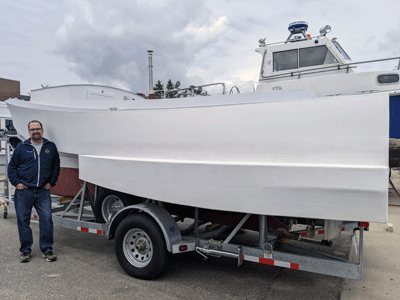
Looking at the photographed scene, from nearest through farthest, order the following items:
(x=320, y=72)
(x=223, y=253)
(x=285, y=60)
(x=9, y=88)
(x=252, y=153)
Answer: (x=252, y=153)
(x=223, y=253)
(x=320, y=72)
(x=285, y=60)
(x=9, y=88)

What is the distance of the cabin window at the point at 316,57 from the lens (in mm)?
6164

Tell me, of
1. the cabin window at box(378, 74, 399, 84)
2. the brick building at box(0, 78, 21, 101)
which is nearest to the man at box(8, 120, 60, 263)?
the cabin window at box(378, 74, 399, 84)

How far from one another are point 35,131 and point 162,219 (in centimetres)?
201

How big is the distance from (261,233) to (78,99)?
322cm

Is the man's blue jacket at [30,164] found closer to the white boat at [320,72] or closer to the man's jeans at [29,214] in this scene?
the man's jeans at [29,214]

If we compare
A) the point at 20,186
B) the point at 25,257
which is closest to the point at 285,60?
the point at 20,186

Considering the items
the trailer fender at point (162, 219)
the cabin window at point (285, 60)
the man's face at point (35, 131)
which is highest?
the cabin window at point (285, 60)

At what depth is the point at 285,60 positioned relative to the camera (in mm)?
6391

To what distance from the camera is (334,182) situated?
2541 mm

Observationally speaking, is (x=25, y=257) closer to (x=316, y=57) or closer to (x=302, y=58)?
(x=302, y=58)

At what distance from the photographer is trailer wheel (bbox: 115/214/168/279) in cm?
343

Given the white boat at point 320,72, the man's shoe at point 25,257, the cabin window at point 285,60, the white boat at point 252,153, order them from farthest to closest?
the cabin window at point 285,60
the white boat at point 320,72
the man's shoe at point 25,257
the white boat at point 252,153

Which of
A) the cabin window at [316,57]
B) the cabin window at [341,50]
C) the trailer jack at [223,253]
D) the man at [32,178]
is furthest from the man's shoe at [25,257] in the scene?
the cabin window at [341,50]

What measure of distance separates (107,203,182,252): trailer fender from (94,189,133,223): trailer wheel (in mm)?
466
